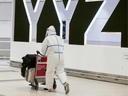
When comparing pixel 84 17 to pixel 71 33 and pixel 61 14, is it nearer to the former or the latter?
pixel 71 33

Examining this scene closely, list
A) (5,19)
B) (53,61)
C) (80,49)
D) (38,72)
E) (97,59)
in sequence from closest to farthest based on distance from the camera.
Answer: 1. (53,61)
2. (38,72)
3. (97,59)
4. (80,49)
5. (5,19)

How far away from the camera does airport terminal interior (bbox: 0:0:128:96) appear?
287 inches

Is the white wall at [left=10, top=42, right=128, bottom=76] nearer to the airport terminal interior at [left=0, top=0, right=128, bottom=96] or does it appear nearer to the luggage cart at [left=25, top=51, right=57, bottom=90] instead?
the airport terminal interior at [left=0, top=0, right=128, bottom=96]

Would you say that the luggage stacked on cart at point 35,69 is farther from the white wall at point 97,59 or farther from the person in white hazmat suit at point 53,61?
the white wall at point 97,59

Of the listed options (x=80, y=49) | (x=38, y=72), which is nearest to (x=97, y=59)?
(x=80, y=49)

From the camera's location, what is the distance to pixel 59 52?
21.7ft

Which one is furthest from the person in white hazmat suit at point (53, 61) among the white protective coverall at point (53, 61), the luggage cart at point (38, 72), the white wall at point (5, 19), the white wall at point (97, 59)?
the white wall at point (5, 19)

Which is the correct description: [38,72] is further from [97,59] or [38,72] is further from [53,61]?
[97,59]

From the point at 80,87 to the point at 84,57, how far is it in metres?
2.14

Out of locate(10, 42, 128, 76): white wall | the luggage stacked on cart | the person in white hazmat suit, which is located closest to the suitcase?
the luggage stacked on cart

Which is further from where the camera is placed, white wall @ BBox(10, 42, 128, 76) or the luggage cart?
white wall @ BBox(10, 42, 128, 76)

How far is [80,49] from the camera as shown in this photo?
378 inches

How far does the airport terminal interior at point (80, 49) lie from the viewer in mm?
7293

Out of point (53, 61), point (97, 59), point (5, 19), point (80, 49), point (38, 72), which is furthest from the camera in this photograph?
point (5, 19)
